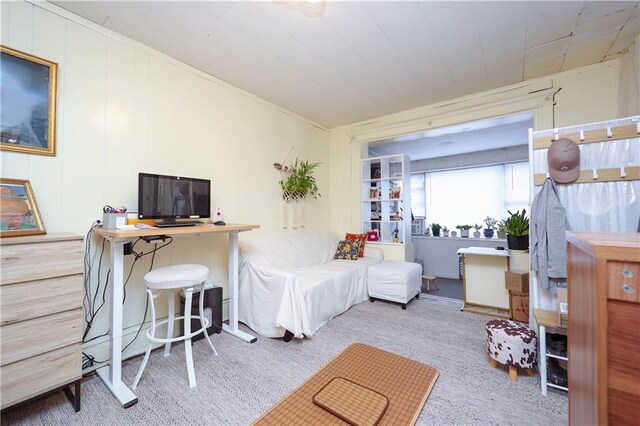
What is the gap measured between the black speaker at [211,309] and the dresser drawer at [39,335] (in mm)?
923

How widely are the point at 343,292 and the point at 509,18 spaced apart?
116 inches

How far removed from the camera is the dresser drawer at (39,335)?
132 centimetres

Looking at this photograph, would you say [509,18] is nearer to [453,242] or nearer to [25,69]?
[25,69]

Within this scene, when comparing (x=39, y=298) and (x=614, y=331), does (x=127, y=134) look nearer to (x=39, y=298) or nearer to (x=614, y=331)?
(x=39, y=298)

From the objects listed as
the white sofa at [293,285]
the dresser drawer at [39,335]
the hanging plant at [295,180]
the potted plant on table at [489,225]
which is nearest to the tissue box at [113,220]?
the dresser drawer at [39,335]

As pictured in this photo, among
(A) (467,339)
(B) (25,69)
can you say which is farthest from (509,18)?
(B) (25,69)

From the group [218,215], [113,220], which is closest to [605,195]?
[218,215]

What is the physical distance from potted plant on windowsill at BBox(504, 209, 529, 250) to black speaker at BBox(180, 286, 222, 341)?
338 cm

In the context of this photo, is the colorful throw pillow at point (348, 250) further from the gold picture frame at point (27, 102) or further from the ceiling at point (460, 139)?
the gold picture frame at point (27, 102)

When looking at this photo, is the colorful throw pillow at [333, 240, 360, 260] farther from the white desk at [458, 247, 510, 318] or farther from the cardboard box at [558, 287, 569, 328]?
the cardboard box at [558, 287, 569, 328]

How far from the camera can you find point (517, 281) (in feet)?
9.34

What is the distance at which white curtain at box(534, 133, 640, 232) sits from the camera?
1.78 m

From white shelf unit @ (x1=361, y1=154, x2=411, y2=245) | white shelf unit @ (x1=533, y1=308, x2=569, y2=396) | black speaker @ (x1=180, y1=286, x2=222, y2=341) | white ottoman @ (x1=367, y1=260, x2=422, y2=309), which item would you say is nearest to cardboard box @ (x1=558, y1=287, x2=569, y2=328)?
white shelf unit @ (x1=533, y1=308, x2=569, y2=396)

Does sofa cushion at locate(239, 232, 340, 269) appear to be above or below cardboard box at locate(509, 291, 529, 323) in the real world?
above
